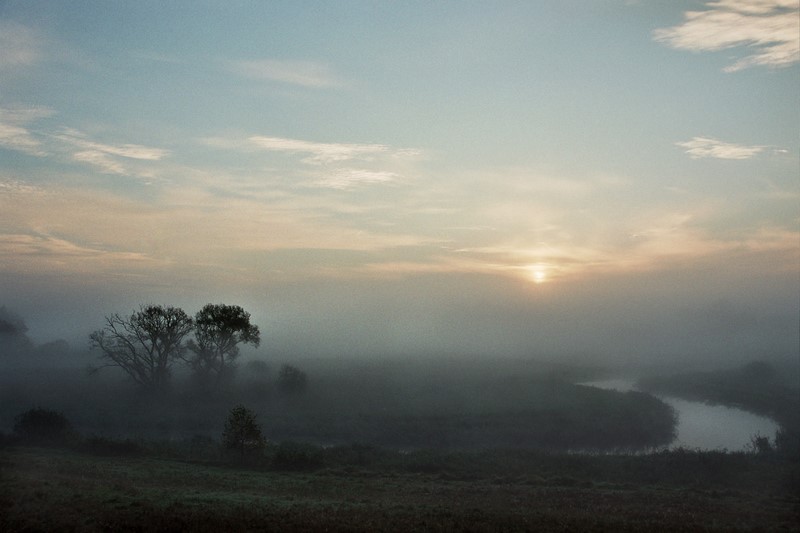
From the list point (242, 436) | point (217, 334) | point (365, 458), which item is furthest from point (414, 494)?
point (217, 334)

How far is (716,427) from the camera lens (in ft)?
249

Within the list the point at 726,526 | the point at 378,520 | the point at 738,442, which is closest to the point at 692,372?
the point at 738,442

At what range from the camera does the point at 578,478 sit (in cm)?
4228

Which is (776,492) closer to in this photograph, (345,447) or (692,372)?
(345,447)

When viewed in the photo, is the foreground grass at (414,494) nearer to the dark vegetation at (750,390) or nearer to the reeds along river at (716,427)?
the reeds along river at (716,427)

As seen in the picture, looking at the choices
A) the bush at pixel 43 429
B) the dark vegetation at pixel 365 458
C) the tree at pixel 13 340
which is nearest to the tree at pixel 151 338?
the dark vegetation at pixel 365 458

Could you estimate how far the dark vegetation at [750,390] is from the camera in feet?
259

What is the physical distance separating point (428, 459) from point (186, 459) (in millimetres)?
22367

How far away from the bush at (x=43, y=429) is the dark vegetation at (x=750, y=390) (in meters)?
71.3

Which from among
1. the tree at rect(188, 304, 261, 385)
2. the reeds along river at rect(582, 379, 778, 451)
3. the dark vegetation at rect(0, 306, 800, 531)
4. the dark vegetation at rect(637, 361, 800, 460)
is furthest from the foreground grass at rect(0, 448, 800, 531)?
the tree at rect(188, 304, 261, 385)

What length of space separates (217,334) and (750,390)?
100 m

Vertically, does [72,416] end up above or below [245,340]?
below

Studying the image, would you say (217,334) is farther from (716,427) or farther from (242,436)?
(716,427)

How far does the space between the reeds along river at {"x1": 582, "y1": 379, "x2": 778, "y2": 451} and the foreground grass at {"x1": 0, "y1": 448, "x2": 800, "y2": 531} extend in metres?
17.7
